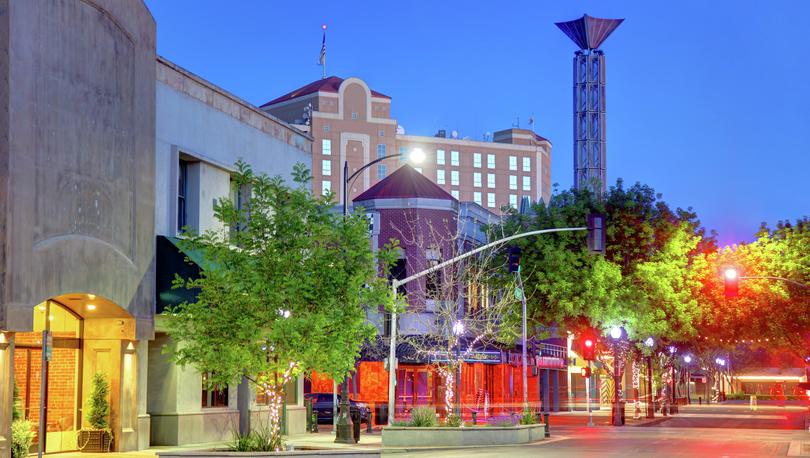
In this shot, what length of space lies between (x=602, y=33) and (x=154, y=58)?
97.7 metres

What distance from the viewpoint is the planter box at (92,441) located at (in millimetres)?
29703

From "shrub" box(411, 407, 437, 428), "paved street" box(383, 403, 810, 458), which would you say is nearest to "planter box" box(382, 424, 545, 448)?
"shrub" box(411, 407, 437, 428)

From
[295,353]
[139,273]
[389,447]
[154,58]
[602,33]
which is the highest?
[602,33]

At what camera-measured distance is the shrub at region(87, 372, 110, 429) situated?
98.3 ft

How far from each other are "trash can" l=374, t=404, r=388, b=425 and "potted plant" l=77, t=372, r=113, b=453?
23.5m

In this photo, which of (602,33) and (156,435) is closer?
(156,435)

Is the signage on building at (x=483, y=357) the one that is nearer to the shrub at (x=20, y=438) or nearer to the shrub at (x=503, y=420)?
the shrub at (x=503, y=420)

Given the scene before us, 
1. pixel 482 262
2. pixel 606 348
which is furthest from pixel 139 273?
pixel 606 348

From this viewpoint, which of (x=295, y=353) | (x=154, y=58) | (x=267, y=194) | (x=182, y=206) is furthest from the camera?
(x=182, y=206)

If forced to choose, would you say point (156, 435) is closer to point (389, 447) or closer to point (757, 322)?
point (389, 447)

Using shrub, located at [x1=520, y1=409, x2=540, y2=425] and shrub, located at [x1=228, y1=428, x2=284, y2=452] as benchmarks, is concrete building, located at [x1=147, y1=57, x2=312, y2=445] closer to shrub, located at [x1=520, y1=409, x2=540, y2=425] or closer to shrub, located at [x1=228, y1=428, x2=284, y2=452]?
shrub, located at [x1=228, y1=428, x2=284, y2=452]

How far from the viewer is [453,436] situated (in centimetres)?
3700

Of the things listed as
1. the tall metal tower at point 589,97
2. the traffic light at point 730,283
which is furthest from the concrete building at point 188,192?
the tall metal tower at point 589,97

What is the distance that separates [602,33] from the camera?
124250 mm
